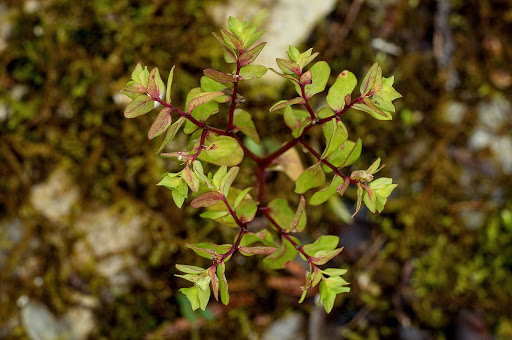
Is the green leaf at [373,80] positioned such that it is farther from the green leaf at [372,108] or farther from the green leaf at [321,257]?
the green leaf at [321,257]

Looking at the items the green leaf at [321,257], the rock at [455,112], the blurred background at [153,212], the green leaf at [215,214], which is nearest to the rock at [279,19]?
the blurred background at [153,212]

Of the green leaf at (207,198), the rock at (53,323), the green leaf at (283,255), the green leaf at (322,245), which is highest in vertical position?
the green leaf at (207,198)

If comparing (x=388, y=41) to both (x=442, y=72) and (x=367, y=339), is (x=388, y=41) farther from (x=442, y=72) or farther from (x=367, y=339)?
(x=367, y=339)

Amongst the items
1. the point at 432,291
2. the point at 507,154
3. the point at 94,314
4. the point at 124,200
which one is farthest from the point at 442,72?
the point at 94,314

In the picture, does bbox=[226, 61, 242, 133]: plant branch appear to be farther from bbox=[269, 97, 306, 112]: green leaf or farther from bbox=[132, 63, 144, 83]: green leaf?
bbox=[132, 63, 144, 83]: green leaf

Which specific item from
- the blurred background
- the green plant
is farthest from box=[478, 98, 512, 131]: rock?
the green plant

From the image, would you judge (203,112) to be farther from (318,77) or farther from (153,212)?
(153,212)
